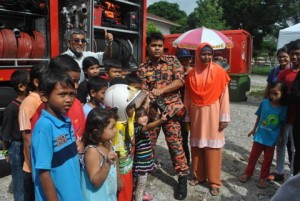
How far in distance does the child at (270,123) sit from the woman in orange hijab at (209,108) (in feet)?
1.64

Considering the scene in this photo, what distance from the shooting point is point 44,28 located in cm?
377

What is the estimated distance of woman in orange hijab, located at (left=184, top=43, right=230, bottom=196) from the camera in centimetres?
311

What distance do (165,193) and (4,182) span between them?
5.87 feet

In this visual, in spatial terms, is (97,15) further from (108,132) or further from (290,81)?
(108,132)

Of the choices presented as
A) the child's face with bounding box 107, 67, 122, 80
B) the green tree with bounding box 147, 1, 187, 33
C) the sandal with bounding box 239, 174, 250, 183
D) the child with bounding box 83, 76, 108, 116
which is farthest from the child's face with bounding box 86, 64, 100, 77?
the green tree with bounding box 147, 1, 187, 33

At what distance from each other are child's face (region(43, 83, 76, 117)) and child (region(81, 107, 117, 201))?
295 millimetres

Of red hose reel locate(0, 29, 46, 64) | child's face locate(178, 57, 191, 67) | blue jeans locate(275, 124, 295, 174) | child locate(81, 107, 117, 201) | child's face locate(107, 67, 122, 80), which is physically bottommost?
blue jeans locate(275, 124, 295, 174)

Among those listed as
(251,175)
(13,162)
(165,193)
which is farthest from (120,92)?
(251,175)

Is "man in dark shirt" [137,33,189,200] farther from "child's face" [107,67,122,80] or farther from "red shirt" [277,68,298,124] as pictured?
"red shirt" [277,68,298,124]

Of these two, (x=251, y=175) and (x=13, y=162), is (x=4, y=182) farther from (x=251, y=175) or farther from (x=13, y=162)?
(x=251, y=175)

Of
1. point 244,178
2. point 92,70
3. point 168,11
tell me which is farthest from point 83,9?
point 168,11

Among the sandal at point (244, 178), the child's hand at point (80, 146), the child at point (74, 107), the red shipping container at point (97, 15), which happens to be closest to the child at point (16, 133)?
the child at point (74, 107)

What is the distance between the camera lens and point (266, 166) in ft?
11.1

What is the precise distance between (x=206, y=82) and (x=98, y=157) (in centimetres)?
167
